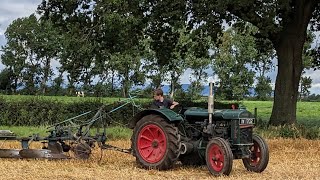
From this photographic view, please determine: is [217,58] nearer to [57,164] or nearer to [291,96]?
[291,96]

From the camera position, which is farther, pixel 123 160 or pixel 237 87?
pixel 237 87

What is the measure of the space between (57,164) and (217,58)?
6037 centimetres

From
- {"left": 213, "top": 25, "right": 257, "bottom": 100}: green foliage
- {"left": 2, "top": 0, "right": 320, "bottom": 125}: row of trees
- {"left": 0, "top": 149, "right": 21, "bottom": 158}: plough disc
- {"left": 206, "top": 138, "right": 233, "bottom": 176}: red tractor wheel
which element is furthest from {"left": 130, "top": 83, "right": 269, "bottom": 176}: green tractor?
{"left": 213, "top": 25, "right": 257, "bottom": 100}: green foliage

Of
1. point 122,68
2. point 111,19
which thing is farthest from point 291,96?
point 122,68

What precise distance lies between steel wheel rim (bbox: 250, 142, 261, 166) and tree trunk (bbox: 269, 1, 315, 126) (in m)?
10.4

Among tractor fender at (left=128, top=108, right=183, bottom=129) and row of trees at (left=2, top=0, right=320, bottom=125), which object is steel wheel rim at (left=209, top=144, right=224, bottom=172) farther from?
row of trees at (left=2, top=0, right=320, bottom=125)

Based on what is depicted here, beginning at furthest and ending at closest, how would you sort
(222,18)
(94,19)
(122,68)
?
(122,68) → (94,19) → (222,18)

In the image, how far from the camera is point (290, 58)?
65.1 feet

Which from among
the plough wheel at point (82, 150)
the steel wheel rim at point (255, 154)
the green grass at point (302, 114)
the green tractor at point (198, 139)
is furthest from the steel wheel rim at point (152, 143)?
the green grass at point (302, 114)

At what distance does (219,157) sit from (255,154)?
3.46ft

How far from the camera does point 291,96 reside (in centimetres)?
1984

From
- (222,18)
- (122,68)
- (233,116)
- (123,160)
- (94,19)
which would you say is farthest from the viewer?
(122,68)

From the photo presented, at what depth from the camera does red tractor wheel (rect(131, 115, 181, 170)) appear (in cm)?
916

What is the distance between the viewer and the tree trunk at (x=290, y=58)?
65.0 ft
